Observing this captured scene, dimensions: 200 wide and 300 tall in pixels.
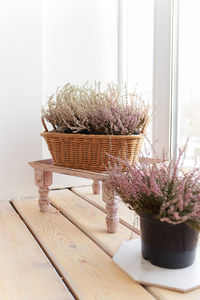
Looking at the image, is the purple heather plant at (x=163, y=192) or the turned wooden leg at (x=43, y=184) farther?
the turned wooden leg at (x=43, y=184)

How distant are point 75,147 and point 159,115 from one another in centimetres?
60

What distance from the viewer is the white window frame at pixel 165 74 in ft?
5.64

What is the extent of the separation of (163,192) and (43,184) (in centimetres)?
75

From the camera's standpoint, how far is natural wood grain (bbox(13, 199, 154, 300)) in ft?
2.86

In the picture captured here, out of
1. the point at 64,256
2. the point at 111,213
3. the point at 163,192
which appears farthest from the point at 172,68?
the point at 64,256

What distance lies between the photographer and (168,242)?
917mm

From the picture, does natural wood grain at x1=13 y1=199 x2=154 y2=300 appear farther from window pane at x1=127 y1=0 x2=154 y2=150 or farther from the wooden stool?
window pane at x1=127 y1=0 x2=154 y2=150

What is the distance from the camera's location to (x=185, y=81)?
5.46 feet

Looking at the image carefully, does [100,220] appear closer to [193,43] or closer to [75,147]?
[75,147]

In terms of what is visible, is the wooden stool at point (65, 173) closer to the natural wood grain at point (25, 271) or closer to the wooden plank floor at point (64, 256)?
the wooden plank floor at point (64, 256)

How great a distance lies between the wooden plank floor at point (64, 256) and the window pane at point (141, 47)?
0.72 m

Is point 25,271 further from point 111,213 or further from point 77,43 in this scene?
point 77,43

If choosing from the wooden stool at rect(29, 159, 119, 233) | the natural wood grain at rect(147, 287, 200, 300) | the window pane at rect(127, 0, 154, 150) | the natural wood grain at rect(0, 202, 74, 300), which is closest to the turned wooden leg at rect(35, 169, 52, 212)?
the wooden stool at rect(29, 159, 119, 233)

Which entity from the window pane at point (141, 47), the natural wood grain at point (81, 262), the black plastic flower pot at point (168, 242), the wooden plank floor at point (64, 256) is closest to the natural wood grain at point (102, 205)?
the wooden plank floor at point (64, 256)
